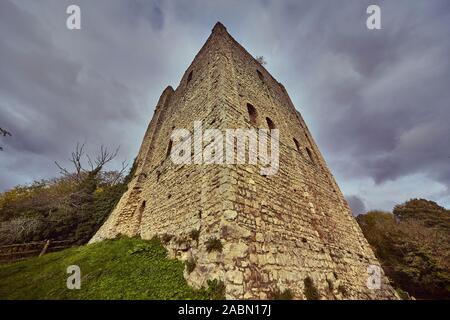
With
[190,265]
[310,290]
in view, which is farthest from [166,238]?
[310,290]

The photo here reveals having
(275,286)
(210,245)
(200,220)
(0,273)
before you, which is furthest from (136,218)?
(275,286)

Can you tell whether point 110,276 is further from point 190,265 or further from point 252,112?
point 252,112

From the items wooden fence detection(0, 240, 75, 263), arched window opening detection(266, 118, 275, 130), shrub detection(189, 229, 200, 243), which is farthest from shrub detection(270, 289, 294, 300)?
wooden fence detection(0, 240, 75, 263)

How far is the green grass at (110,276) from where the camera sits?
12.0 ft

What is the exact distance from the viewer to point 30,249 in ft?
32.1

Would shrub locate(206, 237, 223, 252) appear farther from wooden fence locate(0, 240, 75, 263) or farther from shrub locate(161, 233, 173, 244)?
wooden fence locate(0, 240, 75, 263)

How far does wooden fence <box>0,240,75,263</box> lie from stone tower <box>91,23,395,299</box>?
11.5ft

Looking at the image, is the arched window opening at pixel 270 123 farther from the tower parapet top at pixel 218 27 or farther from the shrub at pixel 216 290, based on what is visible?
the shrub at pixel 216 290

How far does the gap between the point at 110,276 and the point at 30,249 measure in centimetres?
921

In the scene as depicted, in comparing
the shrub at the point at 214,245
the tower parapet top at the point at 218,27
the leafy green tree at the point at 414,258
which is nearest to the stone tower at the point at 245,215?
the shrub at the point at 214,245

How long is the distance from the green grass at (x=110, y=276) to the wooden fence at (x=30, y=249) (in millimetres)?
4657

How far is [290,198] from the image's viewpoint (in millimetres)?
5781

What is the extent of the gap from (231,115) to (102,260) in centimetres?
525

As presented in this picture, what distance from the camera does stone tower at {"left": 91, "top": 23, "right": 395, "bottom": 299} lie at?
11.8 feet
